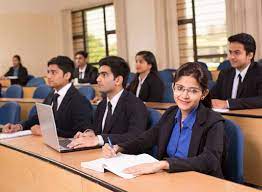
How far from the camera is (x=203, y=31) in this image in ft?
26.9

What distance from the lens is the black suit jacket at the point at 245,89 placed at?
330cm

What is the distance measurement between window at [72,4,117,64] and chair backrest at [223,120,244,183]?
7952mm

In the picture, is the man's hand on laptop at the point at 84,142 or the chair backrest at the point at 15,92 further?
the chair backrest at the point at 15,92

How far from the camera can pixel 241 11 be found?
695 centimetres

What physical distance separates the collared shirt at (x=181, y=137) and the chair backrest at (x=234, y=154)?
0.20 meters

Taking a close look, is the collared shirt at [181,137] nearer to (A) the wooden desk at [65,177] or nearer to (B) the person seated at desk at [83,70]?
(A) the wooden desk at [65,177]

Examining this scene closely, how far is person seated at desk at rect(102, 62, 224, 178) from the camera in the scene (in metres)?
2.03

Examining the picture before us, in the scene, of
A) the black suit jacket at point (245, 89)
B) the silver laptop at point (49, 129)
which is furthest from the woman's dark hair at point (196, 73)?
the black suit jacket at point (245, 89)

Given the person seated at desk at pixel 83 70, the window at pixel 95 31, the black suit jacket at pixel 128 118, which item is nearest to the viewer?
the black suit jacket at pixel 128 118

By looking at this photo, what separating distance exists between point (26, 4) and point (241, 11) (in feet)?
19.9

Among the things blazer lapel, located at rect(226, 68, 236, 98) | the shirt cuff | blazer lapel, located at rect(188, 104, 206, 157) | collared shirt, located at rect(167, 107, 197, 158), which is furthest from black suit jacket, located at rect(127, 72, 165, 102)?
blazer lapel, located at rect(188, 104, 206, 157)

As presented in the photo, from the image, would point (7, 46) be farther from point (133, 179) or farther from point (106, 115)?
point (133, 179)

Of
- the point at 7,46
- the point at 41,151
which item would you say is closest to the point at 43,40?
the point at 7,46

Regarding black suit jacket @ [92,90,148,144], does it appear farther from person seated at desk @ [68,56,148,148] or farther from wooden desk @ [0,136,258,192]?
wooden desk @ [0,136,258,192]
